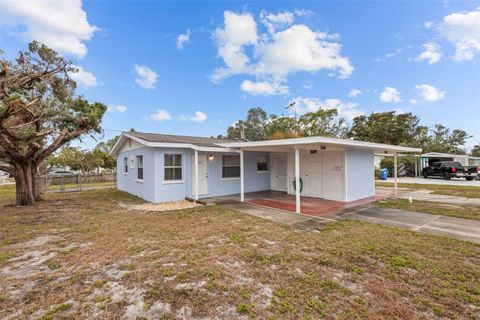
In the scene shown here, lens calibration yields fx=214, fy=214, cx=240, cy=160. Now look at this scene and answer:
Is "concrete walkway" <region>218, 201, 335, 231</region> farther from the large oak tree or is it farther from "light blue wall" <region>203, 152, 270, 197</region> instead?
the large oak tree

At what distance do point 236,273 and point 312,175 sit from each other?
26.0 ft

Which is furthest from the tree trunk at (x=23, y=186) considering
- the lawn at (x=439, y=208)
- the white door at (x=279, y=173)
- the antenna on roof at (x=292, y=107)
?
the antenna on roof at (x=292, y=107)

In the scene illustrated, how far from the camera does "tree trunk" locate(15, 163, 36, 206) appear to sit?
9.12 meters

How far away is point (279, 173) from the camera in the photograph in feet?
40.9

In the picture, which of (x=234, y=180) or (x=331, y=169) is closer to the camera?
(x=331, y=169)

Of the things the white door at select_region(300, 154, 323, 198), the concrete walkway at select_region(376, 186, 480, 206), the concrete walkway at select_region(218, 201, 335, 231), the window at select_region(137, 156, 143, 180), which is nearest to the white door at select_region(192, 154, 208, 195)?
the concrete walkway at select_region(218, 201, 335, 231)

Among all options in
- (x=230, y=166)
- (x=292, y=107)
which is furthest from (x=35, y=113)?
(x=292, y=107)

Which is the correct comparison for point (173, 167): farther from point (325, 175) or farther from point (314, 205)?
point (325, 175)

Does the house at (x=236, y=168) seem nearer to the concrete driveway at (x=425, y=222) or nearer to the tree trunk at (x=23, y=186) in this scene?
the concrete driveway at (x=425, y=222)

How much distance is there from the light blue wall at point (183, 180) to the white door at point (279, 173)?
0.37 meters

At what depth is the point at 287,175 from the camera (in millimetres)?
11672

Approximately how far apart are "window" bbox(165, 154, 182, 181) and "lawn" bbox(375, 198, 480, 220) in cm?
852

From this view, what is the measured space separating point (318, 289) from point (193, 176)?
26.4 ft

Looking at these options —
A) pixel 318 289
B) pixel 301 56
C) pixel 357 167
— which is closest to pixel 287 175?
pixel 357 167
